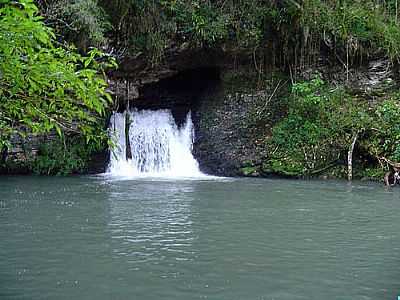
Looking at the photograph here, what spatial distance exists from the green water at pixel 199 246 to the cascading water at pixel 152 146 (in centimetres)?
623

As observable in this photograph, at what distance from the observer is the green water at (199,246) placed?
461cm

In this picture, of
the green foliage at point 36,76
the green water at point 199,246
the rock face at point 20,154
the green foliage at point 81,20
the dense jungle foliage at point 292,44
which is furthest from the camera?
the rock face at point 20,154

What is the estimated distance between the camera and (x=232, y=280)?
4863 mm

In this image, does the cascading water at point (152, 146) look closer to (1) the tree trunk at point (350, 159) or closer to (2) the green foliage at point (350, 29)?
(1) the tree trunk at point (350, 159)

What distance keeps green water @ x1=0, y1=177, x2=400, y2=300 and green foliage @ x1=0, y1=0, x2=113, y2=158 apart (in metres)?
1.58

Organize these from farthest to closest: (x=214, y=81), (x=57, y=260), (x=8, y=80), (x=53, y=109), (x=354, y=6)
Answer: (x=214, y=81) → (x=354, y=6) → (x=57, y=260) → (x=53, y=109) → (x=8, y=80)

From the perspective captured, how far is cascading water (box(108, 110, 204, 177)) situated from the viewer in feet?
57.2

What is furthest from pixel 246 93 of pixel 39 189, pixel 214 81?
pixel 39 189

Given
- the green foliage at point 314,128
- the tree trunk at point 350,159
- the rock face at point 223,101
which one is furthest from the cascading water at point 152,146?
the tree trunk at point 350,159

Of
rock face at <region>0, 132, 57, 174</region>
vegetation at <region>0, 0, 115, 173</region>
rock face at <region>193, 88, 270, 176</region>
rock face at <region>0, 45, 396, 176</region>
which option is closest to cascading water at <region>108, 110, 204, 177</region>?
rock face at <region>0, 45, 396, 176</region>

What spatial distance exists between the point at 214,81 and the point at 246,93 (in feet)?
5.30

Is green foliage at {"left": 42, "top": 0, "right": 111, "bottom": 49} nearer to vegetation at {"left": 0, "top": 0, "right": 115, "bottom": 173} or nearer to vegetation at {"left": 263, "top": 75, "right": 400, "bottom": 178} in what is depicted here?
vegetation at {"left": 263, "top": 75, "right": 400, "bottom": 178}

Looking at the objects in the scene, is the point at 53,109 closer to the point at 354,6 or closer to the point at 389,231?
the point at 389,231

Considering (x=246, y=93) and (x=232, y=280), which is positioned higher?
(x=246, y=93)
